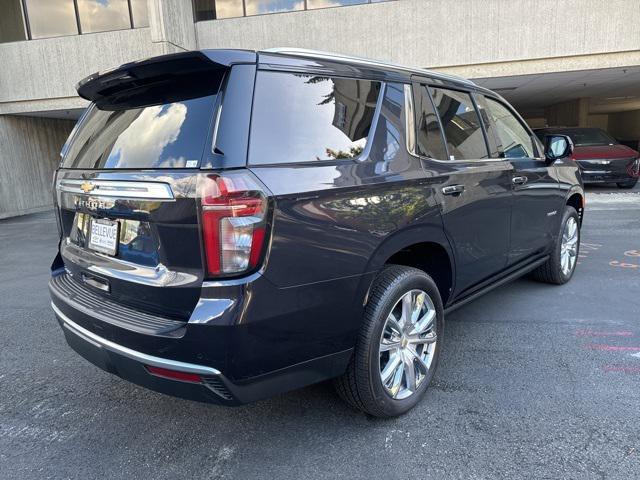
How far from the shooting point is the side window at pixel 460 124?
3.06 m

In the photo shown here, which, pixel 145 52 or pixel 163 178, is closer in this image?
pixel 163 178

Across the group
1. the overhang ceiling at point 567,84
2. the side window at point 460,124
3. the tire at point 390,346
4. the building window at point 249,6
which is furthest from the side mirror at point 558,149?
the building window at point 249,6

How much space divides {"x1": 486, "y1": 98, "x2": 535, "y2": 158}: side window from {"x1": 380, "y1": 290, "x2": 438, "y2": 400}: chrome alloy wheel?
159cm

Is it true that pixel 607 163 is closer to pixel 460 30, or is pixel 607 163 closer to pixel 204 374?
pixel 460 30

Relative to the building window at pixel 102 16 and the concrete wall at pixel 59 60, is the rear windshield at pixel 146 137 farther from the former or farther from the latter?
the building window at pixel 102 16

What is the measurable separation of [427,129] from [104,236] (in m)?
1.94

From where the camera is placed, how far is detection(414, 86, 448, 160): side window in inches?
110

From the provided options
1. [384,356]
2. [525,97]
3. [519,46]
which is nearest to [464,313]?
[384,356]

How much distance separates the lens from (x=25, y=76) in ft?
42.8

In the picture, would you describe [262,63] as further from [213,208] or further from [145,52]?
[145,52]

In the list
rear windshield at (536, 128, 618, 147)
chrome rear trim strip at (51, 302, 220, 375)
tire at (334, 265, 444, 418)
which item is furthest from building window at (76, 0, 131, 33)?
tire at (334, 265, 444, 418)

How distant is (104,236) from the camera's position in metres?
2.35

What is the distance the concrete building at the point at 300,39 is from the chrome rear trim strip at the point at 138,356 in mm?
10910

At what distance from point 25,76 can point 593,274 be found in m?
14.6
